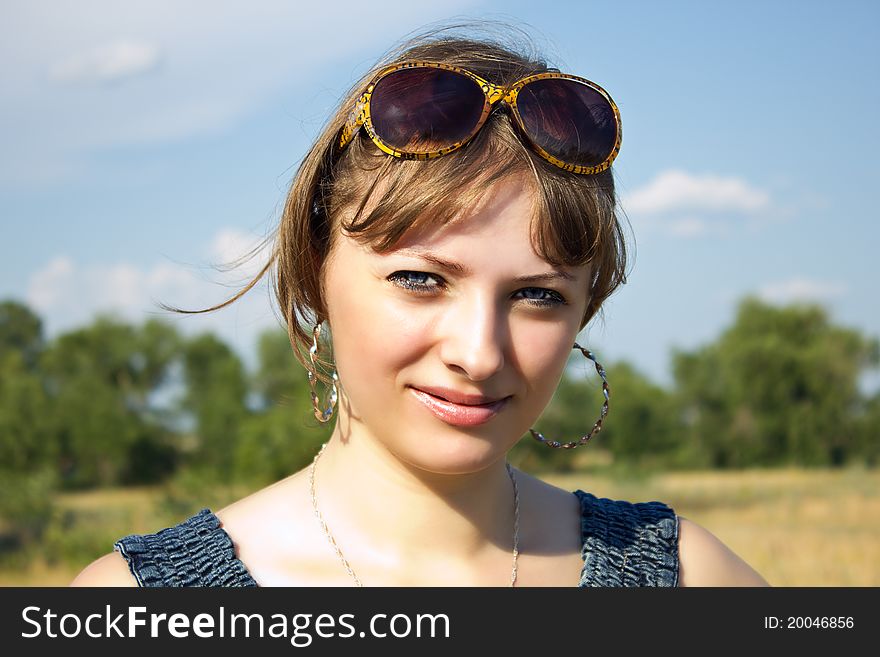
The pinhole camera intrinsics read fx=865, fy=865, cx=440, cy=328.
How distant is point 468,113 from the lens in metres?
2.54

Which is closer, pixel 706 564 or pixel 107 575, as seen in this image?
pixel 107 575

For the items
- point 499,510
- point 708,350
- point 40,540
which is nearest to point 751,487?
point 708,350

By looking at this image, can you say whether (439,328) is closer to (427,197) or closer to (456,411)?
(456,411)

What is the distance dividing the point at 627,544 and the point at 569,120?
59.2 inches

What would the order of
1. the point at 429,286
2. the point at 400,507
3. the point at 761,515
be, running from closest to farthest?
the point at 429,286, the point at 400,507, the point at 761,515

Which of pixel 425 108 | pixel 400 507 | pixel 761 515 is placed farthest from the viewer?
pixel 761 515

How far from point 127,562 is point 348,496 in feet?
2.32

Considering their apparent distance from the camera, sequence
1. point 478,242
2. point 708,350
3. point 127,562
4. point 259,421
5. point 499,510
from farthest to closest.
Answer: point 708,350 → point 259,421 → point 499,510 → point 127,562 → point 478,242

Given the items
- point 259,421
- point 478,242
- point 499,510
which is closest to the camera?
point 478,242

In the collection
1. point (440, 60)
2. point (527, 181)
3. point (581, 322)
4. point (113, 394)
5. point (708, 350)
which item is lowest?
point (581, 322)

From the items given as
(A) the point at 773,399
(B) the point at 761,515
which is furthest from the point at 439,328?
(A) the point at 773,399

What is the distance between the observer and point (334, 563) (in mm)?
2734

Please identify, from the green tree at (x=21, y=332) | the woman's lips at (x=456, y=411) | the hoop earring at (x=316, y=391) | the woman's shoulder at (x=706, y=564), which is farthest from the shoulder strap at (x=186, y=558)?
the green tree at (x=21, y=332)
